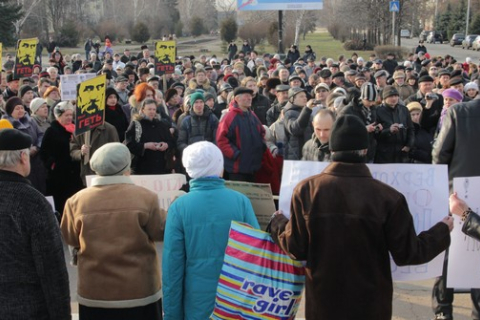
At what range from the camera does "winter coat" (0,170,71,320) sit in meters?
3.23

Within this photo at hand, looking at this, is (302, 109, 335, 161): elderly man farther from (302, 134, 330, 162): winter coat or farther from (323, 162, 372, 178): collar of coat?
(323, 162, 372, 178): collar of coat

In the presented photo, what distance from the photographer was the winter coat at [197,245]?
11.9ft

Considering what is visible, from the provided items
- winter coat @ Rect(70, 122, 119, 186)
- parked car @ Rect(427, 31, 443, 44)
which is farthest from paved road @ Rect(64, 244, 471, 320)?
parked car @ Rect(427, 31, 443, 44)

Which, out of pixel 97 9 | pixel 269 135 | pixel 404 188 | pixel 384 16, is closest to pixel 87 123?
pixel 269 135

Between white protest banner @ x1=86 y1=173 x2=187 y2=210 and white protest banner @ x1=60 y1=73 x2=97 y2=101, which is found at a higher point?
white protest banner @ x1=60 y1=73 x2=97 y2=101

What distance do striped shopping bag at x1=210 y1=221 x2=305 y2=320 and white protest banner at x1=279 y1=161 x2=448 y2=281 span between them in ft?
0.85

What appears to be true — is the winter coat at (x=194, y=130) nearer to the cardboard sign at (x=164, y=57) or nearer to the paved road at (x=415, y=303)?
the paved road at (x=415, y=303)

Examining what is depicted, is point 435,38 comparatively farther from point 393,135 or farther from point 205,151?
point 205,151

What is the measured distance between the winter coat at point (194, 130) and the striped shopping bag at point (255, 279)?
15.5 ft

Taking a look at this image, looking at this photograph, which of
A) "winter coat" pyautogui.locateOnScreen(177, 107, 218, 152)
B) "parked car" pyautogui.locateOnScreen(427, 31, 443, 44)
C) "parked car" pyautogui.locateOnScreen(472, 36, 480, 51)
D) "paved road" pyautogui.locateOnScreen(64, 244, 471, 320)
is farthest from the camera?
"parked car" pyautogui.locateOnScreen(427, 31, 443, 44)

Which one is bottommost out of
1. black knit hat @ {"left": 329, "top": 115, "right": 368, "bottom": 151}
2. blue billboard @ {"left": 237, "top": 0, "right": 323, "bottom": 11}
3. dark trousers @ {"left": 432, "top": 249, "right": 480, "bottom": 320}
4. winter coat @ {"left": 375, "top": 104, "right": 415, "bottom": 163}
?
dark trousers @ {"left": 432, "top": 249, "right": 480, "bottom": 320}

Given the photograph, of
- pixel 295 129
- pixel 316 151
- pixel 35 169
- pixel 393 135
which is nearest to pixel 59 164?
pixel 35 169

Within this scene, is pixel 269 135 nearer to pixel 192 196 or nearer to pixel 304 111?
pixel 304 111

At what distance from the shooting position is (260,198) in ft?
13.9
